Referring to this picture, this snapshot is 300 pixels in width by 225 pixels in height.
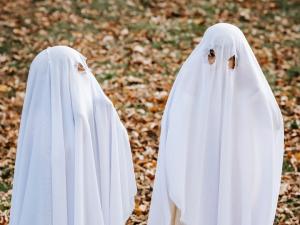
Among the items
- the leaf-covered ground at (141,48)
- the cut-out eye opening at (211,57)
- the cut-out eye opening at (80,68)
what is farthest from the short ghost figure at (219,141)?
the leaf-covered ground at (141,48)

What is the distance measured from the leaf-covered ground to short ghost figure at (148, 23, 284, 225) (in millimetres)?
2207

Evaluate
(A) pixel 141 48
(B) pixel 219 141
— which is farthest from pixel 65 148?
(A) pixel 141 48

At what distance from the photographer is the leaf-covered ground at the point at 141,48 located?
940cm

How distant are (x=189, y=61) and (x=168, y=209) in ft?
→ 4.31

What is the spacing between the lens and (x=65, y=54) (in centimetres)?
556

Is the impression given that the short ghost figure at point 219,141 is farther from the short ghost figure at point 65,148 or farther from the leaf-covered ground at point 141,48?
the leaf-covered ground at point 141,48

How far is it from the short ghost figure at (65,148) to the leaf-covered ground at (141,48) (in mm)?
2460

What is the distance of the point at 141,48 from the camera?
1212cm

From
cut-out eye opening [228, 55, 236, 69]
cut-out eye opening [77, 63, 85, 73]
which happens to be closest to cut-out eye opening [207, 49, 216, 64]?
cut-out eye opening [228, 55, 236, 69]

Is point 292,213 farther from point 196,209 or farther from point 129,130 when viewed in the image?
point 129,130

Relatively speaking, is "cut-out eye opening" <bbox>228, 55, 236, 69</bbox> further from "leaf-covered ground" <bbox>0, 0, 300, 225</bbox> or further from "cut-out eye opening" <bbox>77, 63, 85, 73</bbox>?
"leaf-covered ground" <bbox>0, 0, 300, 225</bbox>

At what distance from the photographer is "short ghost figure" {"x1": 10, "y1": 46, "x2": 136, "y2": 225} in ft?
18.1

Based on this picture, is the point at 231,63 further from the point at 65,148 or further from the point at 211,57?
the point at 65,148

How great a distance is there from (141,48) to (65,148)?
6.75 metres
